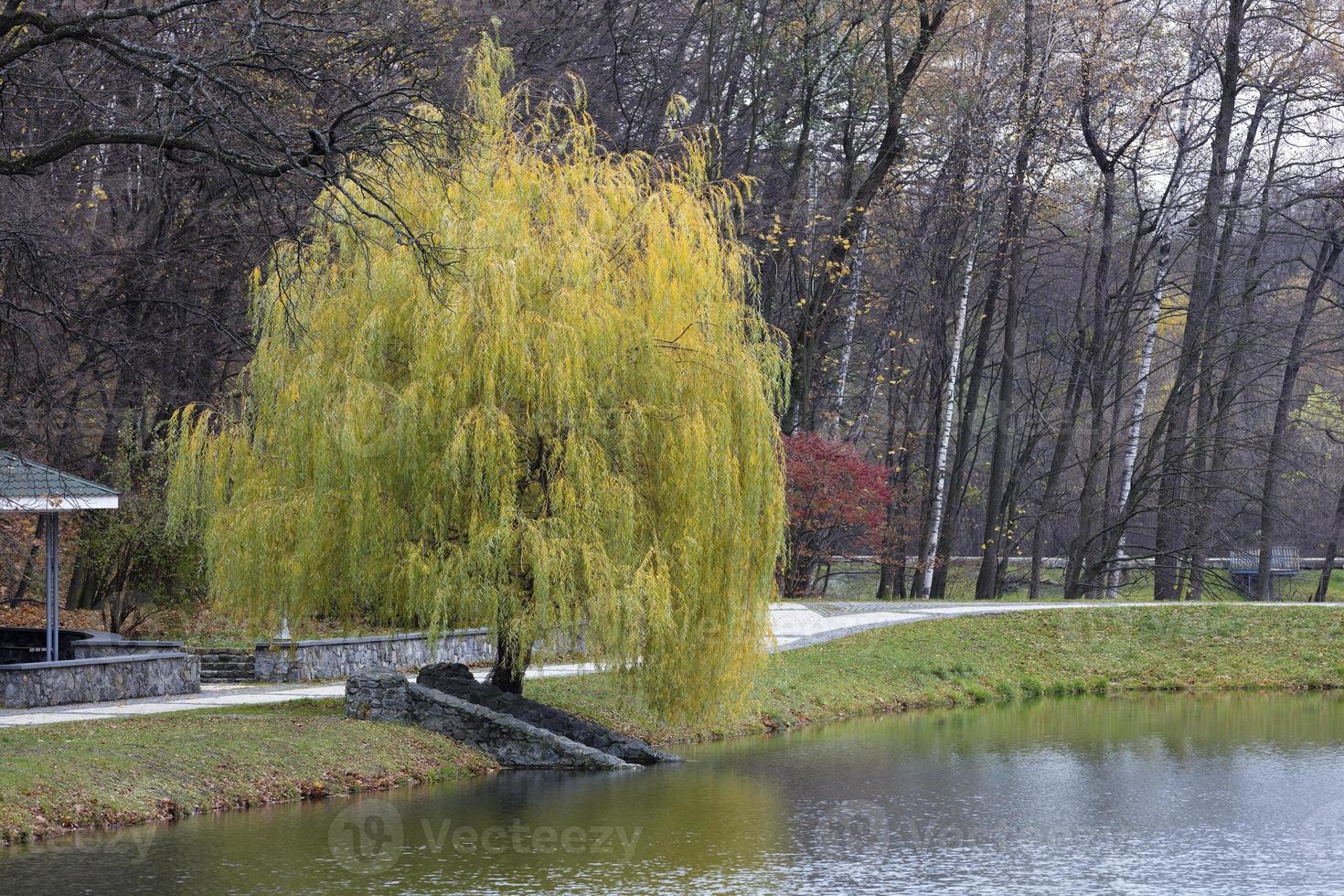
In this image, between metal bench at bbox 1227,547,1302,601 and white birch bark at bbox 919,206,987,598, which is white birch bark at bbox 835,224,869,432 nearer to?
white birch bark at bbox 919,206,987,598

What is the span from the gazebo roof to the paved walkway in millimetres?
2352

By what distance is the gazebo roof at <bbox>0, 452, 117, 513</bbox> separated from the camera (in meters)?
17.2

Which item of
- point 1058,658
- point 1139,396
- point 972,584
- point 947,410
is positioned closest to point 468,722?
point 1058,658

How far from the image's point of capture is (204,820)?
13.0 m

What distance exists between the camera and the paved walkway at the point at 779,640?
55.5 feet

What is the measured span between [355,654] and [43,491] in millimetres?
5156

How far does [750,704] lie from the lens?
18609mm

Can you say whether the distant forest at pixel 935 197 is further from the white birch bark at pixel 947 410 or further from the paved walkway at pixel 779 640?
the paved walkway at pixel 779 640

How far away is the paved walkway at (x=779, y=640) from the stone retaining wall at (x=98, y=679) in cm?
19

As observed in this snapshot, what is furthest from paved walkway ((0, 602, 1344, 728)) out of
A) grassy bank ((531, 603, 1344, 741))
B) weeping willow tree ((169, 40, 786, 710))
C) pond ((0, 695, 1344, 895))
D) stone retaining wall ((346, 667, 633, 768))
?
pond ((0, 695, 1344, 895))

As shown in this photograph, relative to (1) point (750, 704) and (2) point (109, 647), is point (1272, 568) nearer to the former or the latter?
(1) point (750, 704)

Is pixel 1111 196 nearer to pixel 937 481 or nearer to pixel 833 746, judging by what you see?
pixel 937 481

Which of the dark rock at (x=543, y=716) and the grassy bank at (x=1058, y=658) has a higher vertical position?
the grassy bank at (x=1058, y=658)

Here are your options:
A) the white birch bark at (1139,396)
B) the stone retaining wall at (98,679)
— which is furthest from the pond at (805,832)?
the white birch bark at (1139,396)
